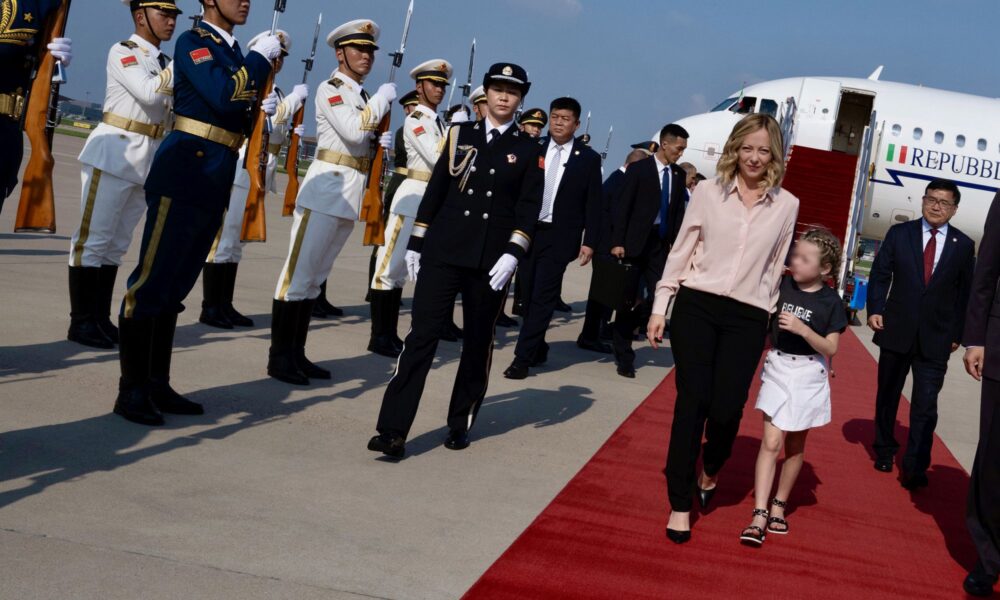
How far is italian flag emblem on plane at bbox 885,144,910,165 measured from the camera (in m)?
19.9

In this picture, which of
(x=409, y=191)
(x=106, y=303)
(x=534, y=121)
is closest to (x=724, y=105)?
(x=534, y=121)

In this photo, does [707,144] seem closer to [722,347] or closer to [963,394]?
[963,394]

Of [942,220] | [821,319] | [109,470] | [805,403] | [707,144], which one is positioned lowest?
[109,470]

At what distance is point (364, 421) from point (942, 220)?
11.6ft

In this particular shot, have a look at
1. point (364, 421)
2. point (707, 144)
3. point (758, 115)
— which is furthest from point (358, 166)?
point (707, 144)

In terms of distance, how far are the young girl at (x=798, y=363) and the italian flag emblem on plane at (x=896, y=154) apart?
1578 cm

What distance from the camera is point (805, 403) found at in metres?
5.07

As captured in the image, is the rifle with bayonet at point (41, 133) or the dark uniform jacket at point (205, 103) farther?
the dark uniform jacket at point (205, 103)

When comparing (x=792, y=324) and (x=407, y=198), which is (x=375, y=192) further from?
(x=792, y=324)

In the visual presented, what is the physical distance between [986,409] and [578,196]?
15.3 feet

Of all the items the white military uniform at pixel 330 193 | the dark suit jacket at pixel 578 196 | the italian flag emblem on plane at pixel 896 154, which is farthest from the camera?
the italian flag emblem on plane at pixel 896 154

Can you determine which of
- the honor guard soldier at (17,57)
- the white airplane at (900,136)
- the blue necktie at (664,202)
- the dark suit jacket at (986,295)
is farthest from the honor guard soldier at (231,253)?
the white airplane at (900,136)

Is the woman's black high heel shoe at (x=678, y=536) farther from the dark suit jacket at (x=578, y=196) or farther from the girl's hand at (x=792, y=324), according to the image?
the dark suit jacket at (x=578, y=196)

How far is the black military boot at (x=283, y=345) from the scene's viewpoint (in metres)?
6.71
